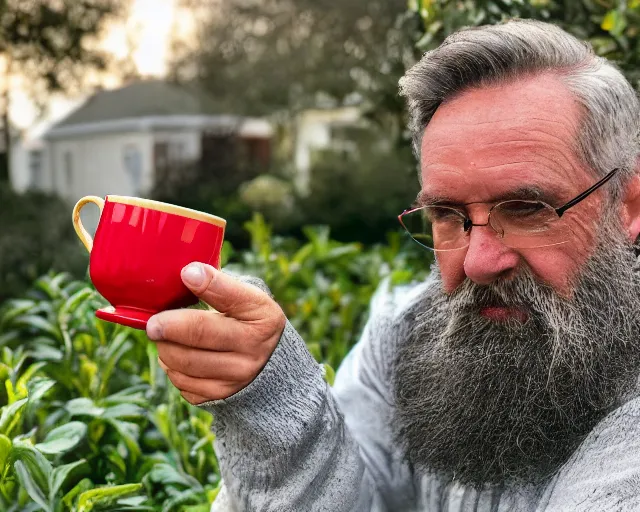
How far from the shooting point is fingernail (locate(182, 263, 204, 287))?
131 cm

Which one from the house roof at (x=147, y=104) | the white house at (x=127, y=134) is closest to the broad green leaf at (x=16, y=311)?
the white house at (x=127, y=134)

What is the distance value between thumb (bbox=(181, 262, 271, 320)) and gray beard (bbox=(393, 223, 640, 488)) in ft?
1.87

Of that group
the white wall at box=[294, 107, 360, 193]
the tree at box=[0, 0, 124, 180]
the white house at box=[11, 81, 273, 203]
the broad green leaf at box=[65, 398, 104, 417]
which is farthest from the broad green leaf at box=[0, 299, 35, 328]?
the white wall at box=[294, 107, 360, 193]

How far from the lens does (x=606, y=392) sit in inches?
66.2

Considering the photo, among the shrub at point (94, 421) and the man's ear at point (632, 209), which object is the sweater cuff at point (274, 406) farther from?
the man's ear at point (632, 209)

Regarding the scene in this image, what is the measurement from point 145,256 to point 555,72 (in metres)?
0.93

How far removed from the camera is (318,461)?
1626 mm

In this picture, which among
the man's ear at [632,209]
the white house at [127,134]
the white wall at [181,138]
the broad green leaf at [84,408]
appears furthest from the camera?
the white wall at [181,138]

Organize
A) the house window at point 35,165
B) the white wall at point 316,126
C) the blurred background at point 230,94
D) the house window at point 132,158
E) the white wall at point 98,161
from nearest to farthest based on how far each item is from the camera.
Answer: the blurred background at point 230,94
the white wall at point 98,161
the house window at point 132,158
the white wall at point 316,126
the house window at point 35,165

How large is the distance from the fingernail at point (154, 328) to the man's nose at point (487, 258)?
66 cm

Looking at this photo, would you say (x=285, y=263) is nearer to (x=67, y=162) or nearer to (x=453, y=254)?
(x=453, y=254)

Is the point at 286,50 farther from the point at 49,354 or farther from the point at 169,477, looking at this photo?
the point at 169,477

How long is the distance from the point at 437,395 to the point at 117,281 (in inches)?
31.9

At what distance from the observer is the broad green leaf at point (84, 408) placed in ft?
6.36
